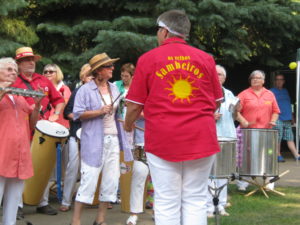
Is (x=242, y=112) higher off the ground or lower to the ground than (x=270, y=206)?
higher

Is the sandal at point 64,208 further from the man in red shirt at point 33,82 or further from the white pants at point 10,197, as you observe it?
the white pants at point 10,197

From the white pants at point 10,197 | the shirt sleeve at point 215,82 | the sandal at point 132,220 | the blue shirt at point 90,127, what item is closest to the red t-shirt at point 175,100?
the shirt sleeve at point 215,82

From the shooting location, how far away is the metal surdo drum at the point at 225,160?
689 centimetres

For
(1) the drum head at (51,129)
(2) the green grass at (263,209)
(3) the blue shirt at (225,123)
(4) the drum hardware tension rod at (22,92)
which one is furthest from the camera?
(3) the blue shirt at (225,123)

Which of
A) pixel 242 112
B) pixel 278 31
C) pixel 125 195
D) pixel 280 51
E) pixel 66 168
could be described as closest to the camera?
pixel 125 195

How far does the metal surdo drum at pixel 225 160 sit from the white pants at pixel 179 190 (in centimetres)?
188

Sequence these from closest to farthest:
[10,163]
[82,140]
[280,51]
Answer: [10,163], [82,140], [280,51]

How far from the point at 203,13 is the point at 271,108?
3.14 meters

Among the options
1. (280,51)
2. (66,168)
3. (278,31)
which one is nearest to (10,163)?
(66,168)

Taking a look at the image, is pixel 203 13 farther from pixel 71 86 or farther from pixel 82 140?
pixel 82 140

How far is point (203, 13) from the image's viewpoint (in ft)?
40.1

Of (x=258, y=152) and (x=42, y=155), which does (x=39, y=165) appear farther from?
(x=258, y=152)

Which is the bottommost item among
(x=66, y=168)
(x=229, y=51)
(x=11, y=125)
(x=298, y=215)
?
(x=298, y=215)

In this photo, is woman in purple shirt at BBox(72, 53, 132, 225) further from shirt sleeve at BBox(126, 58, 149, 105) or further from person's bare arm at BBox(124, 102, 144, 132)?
shirt sleeve at BBox(126, 58, 149, 105)
